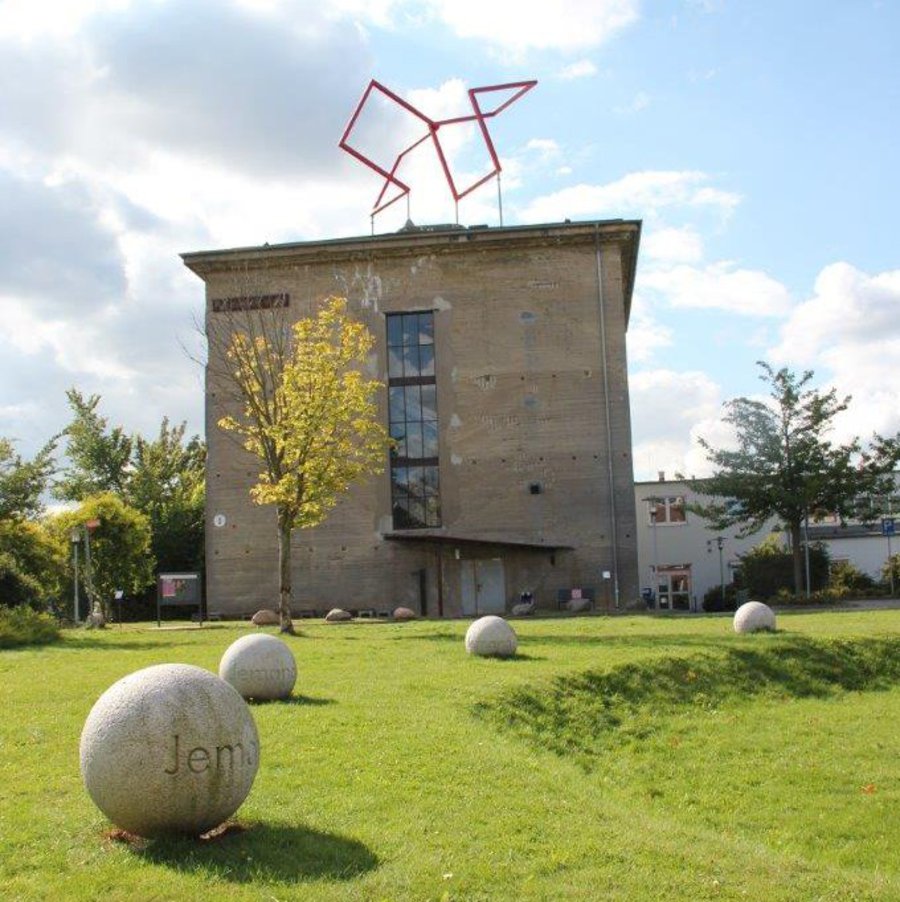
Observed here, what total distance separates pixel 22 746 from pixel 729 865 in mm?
7982

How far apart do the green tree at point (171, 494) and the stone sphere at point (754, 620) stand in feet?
140

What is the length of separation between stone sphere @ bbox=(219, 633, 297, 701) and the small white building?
Result: 46.3 metres

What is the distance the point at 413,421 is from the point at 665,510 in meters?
19.5

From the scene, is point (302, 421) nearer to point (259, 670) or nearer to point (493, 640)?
point (493, 640)

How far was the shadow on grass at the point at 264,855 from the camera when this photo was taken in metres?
7.99

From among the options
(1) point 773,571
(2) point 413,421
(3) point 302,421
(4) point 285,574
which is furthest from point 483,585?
(3) point 302,421

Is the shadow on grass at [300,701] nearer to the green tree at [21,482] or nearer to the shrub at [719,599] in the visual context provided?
the green tree at [21,482]

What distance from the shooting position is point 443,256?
5231cm

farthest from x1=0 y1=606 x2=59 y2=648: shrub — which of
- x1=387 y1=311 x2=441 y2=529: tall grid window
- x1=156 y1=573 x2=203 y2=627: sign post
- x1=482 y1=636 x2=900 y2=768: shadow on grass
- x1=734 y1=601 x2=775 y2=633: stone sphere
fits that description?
x1=387 y1=311 x2=441 y2=529: tall grid window

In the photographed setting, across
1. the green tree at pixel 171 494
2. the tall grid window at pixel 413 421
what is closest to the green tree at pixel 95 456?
the green tree at pixel 171 494

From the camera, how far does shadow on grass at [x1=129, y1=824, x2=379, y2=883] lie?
7.99m

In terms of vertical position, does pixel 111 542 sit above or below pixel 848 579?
above

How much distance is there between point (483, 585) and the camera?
5012cm

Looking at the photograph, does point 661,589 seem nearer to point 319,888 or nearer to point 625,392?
point 625,392
